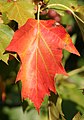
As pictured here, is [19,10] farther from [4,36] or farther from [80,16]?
[80,16]

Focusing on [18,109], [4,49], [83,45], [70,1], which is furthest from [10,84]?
[4,49]

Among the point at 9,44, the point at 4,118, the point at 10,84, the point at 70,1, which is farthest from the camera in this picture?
the point at 4,118

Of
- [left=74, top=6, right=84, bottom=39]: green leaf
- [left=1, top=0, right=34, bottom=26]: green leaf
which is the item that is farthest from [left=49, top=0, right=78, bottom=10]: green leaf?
[left=1, top=0, right=34, bottom=26]: green leaf

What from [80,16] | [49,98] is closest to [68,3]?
[80,16]

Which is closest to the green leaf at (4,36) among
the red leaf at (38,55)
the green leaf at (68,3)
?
the red leaf at (38,55)

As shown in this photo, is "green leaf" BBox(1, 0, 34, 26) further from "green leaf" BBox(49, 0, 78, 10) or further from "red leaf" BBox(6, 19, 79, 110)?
"green leaf" BBox(49, 0, 78, 10)

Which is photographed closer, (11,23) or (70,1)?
(11,23)

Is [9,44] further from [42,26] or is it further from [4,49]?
[42,26]
